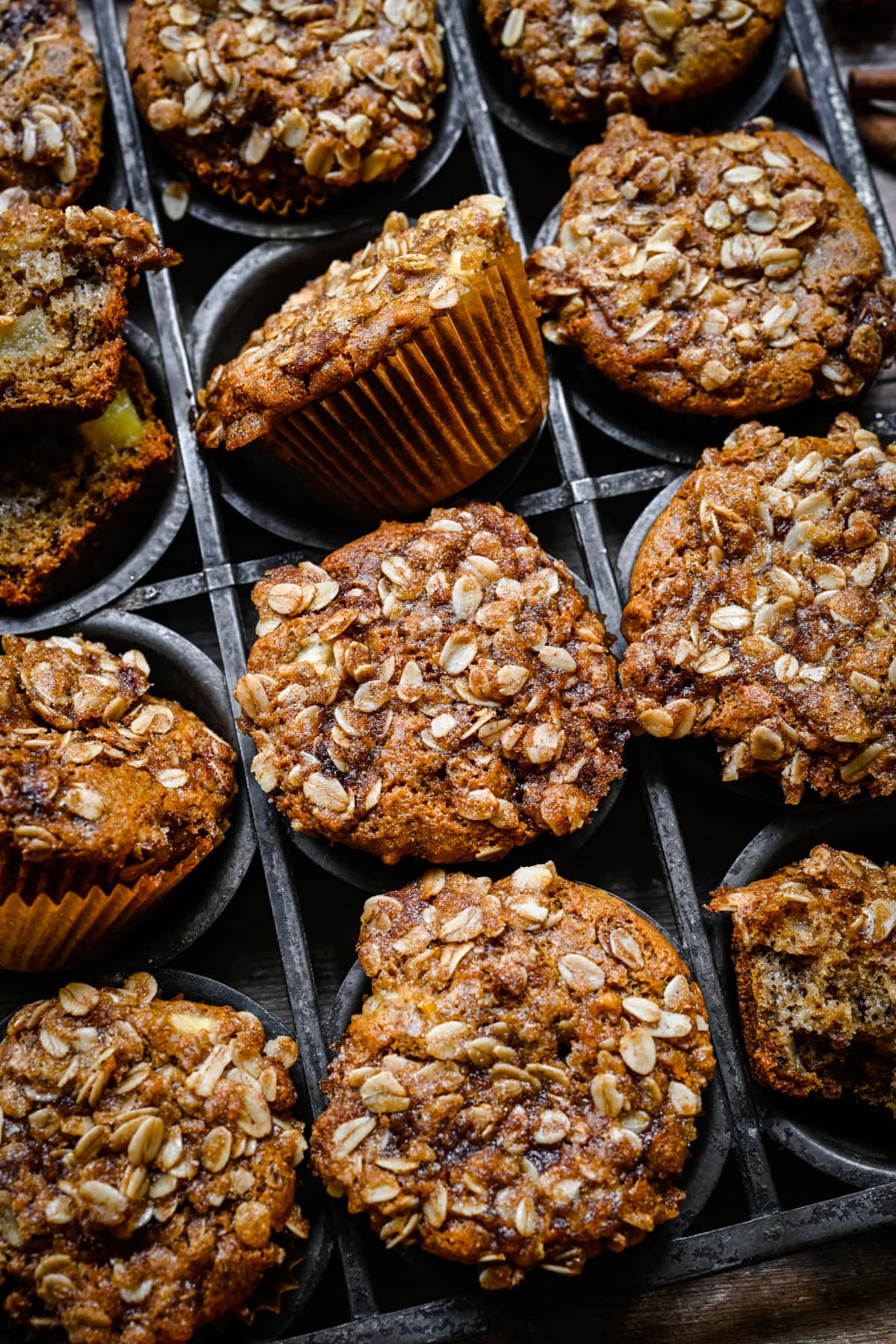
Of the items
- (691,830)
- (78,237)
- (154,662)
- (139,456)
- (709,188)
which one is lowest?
(691,830)

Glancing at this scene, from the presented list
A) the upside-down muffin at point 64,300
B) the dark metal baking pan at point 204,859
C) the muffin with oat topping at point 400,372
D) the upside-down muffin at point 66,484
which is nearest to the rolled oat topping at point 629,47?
the muffin with oat topping at point 400,372

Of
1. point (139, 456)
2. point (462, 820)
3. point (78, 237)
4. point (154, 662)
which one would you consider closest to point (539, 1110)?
point (462, 820)

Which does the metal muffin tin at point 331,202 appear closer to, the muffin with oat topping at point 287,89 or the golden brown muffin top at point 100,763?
the muffin with oat topping at point 287,89

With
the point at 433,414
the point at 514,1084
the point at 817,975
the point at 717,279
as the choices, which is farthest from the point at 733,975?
the point at 717,279

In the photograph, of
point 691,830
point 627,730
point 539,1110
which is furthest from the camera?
point 691,830

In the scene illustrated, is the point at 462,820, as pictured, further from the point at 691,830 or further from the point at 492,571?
the point at 691,830

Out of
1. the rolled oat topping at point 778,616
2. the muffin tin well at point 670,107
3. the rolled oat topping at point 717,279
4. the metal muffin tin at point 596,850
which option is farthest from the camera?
the muffin tin well at point 670,107

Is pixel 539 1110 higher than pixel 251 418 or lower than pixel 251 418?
lower

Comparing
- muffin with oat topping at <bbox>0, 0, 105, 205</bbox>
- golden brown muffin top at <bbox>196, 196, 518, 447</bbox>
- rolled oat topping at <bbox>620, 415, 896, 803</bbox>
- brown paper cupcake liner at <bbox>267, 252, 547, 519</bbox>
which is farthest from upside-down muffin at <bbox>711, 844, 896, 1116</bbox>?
muffin with oat topping at <bbox>0, 0, 105, 205</bbox>
